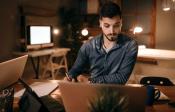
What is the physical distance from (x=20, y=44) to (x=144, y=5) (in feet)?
10.2

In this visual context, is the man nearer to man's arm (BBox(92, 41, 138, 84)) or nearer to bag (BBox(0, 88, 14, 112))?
man's arm (BBox(92, 41, 138, 84))

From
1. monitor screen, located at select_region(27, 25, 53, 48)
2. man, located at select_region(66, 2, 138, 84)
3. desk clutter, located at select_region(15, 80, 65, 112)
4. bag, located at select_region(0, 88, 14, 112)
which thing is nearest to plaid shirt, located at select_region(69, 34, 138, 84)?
man, located at select_region(66, 2, 138, 84)

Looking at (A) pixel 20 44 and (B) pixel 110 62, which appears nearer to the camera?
(B) pixel 110 62

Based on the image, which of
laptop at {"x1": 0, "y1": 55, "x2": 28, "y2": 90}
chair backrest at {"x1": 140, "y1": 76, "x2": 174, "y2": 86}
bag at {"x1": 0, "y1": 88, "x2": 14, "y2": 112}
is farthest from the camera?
chair backrest at {"x1": 140, "y1": 76, "x2": 174, "y2": 86}

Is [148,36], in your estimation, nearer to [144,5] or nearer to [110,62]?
[144,5]

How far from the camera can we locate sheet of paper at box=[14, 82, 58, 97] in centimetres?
175

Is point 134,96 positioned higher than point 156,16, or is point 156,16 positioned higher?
point 156,16

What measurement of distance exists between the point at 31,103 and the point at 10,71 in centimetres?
25

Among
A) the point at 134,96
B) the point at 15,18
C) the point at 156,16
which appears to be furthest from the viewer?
the point at 156,16

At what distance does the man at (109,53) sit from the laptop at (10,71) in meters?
0.34

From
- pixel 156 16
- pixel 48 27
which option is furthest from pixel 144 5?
pixel 48 27

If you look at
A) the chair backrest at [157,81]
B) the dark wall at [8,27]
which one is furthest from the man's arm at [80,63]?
the dark wall at [8,27]

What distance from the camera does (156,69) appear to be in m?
6.28

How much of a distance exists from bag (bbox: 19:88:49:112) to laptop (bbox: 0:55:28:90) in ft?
0.50
